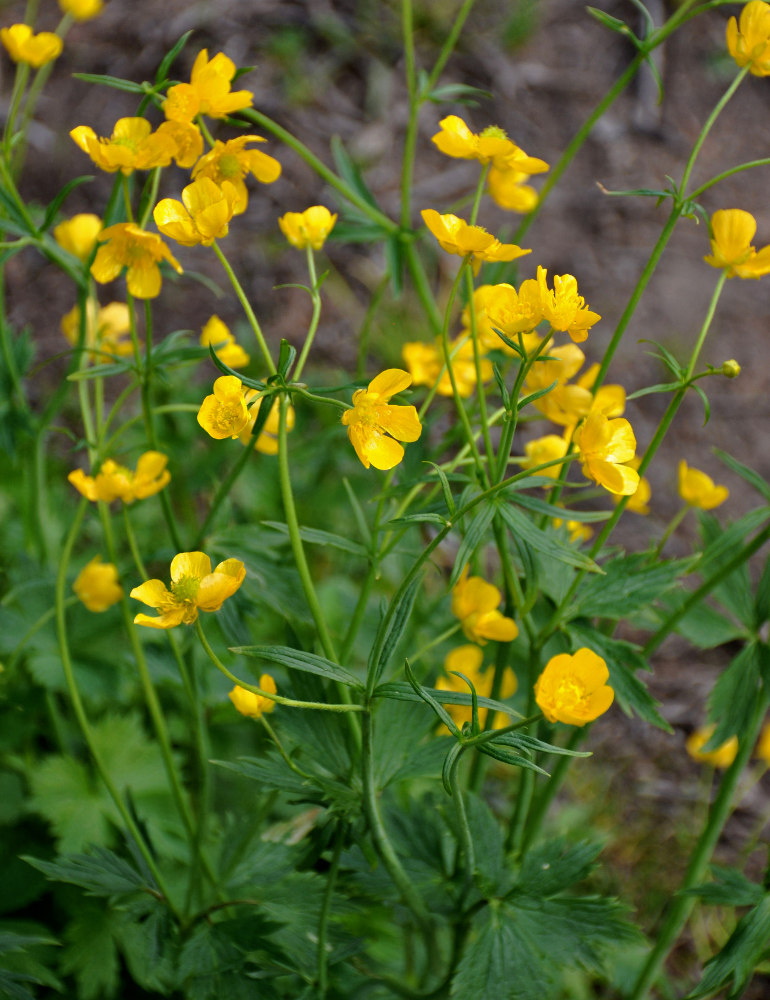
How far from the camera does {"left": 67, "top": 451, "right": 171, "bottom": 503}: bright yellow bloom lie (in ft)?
3.69

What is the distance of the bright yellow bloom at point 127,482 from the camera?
3.69 feet

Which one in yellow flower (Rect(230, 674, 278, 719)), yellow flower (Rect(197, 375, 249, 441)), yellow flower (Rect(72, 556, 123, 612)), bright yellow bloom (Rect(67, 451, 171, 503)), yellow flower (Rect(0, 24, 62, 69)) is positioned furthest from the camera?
yellow flower (Rect(0, 24, 62, 69))

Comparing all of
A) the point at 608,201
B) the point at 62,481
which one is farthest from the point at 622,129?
the point at 62,481

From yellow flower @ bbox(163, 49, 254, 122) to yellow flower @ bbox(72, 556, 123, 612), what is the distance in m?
0.61

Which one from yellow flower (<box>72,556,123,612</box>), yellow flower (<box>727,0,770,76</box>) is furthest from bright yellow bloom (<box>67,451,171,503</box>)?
yellow flower (<box>727,0,770,76</box>)

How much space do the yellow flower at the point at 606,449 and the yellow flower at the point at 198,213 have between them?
→ 43 cm

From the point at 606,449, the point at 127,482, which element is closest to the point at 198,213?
the point at 127,482

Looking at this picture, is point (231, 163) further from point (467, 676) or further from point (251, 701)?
point (467, 676)

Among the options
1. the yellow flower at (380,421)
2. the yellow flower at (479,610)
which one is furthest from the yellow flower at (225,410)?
the yellow flower at (479,610)

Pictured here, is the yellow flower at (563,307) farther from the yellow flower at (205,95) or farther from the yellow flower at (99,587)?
the yellow flower at (99,587)

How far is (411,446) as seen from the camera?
1.23 meters

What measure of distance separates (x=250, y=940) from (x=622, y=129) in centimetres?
311

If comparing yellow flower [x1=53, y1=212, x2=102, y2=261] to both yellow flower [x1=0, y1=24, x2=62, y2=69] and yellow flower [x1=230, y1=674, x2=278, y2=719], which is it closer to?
yellow flower [x1=0, y1=24, x2=62, y2=69]

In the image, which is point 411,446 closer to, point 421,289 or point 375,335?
point 421,289
